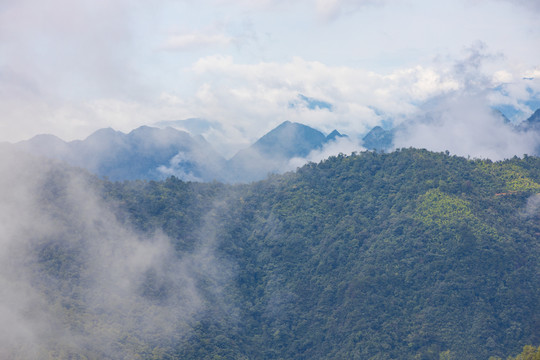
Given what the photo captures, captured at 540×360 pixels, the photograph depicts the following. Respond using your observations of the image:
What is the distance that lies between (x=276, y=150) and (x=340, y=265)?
213 feet

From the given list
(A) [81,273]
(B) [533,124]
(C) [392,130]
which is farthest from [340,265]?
(C) [392,130]

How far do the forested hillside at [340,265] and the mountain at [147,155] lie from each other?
44652 mm

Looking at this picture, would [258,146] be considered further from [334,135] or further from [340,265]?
[340,265]

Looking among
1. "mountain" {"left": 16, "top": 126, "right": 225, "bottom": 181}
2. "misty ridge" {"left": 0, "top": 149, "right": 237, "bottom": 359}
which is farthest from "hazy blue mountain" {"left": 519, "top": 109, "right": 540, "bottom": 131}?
"misty ridge" {"left": 0, "top": 149, "right": 237, "bottom": 359}

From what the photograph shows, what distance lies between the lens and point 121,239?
169 ft

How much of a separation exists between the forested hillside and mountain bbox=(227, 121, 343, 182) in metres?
47.8

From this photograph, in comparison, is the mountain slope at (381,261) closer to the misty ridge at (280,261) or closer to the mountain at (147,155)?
the misty ridge at (280,261)

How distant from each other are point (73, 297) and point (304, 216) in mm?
24135

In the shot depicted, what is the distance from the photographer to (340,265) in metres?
52.1

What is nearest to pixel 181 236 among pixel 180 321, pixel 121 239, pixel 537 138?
pixel 121 239

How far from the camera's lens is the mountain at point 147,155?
103 meters

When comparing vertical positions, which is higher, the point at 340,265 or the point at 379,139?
the point at 379,139

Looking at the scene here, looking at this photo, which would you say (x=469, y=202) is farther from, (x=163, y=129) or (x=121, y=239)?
(x=163, y=129)

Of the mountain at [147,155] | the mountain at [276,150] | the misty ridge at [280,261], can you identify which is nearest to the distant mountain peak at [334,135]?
the mountain at [276,150]
